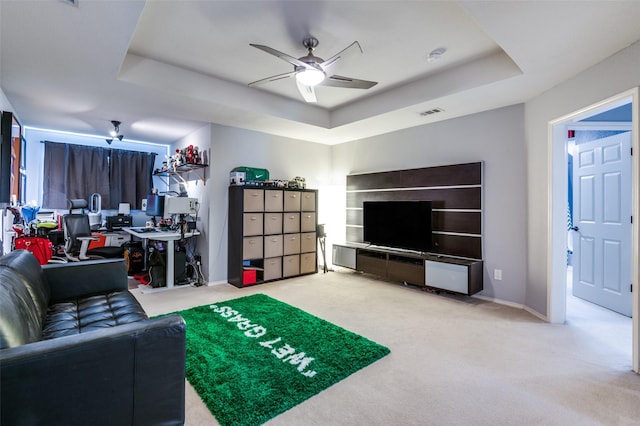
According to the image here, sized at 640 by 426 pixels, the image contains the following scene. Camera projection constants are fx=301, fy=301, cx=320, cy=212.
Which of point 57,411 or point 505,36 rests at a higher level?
point 505,36

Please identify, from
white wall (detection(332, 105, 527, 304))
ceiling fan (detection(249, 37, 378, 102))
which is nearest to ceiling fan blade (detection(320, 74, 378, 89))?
ceiling fan (detection(249, 37, 378, 102))

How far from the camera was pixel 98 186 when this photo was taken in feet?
18.7

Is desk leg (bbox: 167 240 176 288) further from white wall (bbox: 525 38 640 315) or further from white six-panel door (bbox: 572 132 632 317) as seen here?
white six-panel door (bbox: 572 132 632 317)

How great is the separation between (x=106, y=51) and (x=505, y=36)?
3.05 metres

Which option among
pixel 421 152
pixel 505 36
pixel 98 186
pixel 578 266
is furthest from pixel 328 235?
pixel 98 186

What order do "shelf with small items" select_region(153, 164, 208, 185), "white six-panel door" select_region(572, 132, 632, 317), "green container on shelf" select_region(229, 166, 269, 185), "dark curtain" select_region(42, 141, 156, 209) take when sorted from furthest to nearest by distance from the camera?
"dark curtain" select_region(42, 141, 156, 209), "shelf with small items" select_region(153, 164, 208, 185), "green container on shelf" select_region(229, 166, 269, 185), "white six-panel door" select_region(572, 132, 632, 317)

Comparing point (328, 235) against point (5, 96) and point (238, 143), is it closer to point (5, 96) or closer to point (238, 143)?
point (238, 143)

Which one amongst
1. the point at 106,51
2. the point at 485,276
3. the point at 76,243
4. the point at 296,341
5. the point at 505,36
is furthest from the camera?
the point at 76,243

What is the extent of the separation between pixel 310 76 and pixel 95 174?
5.22 metres

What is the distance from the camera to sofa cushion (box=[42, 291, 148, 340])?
71.8 inches

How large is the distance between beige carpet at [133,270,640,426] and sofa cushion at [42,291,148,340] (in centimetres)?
66

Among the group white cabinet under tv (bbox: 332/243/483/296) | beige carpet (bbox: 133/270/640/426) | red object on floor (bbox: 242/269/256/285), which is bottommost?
beige carpet (bbox: 133/270/640/426)

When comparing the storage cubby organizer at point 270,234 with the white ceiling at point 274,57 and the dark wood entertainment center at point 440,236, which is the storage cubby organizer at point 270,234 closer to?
the dark wood entertainment center at point 440,236

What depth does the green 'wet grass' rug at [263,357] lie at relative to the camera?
1786mm
